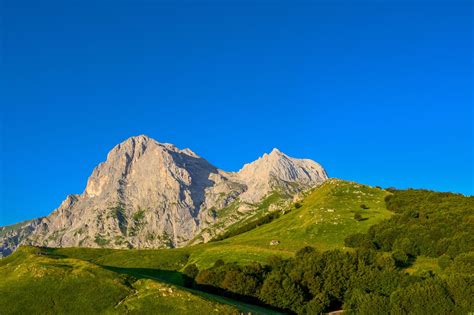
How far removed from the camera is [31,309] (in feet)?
151

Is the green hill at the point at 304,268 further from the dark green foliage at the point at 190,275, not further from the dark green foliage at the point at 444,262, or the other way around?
the dark green foliage at the point at 190,275

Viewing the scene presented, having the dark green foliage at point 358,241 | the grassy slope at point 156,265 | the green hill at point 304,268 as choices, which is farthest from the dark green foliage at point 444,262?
the grassy slope at point 156,265

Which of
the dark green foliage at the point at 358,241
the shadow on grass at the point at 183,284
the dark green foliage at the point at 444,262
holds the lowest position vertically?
the shadow on grass at the point at 183,284

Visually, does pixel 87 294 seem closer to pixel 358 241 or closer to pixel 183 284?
pixel 183 284

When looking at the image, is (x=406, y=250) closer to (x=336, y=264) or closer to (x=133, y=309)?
(x=336, y=264)

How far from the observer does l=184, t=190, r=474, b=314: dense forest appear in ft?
214

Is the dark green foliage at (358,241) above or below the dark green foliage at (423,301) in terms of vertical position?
above

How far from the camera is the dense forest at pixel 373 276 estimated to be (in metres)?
65.4

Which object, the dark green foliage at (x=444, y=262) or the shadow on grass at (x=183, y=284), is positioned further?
the dark green foliage at (x=444, y=262)

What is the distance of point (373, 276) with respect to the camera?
8294cm

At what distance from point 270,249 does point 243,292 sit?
43734 mm

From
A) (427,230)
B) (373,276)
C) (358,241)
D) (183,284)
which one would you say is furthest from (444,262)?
(183,284)

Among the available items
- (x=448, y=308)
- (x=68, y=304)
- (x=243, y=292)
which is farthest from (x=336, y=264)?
(x=68, y=304)

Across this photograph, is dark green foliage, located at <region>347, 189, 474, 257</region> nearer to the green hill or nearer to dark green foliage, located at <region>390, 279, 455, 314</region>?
the green hill
